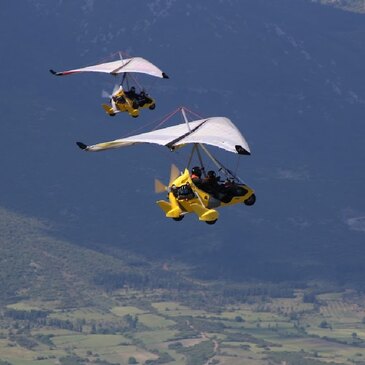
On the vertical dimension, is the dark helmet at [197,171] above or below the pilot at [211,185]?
above

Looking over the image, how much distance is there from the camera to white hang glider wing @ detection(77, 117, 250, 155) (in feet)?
466

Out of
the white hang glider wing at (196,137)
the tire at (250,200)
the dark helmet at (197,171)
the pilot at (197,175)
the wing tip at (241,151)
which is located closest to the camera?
the wing tip at (241,151)

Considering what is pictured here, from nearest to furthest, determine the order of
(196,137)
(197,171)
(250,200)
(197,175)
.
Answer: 1. (196,137)
2. (197,171)
3. (197,175)
4. (250,200)

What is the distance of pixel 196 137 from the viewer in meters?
145

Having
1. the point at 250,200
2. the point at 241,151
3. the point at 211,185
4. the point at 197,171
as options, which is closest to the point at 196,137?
the point at 197,171

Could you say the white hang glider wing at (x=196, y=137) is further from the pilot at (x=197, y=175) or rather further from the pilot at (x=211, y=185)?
the pilot at (x=211, y=185)

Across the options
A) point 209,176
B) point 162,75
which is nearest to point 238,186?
point 209,176

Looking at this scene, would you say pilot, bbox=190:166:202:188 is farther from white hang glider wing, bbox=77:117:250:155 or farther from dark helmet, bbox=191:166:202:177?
white hang glider wing, bbox=77:117:250:155

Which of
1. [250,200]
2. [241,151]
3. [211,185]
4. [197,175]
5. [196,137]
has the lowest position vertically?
[241,151]

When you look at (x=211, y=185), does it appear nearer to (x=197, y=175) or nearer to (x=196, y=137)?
(x=197, y=175)

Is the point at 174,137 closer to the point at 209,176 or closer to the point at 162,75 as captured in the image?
the point at 209,176

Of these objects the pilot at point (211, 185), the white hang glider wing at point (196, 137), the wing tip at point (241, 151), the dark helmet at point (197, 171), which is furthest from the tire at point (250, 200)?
the wing tip at point (241, 151)

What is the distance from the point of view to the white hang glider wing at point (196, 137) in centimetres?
14200

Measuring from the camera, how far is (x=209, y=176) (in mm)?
146375
